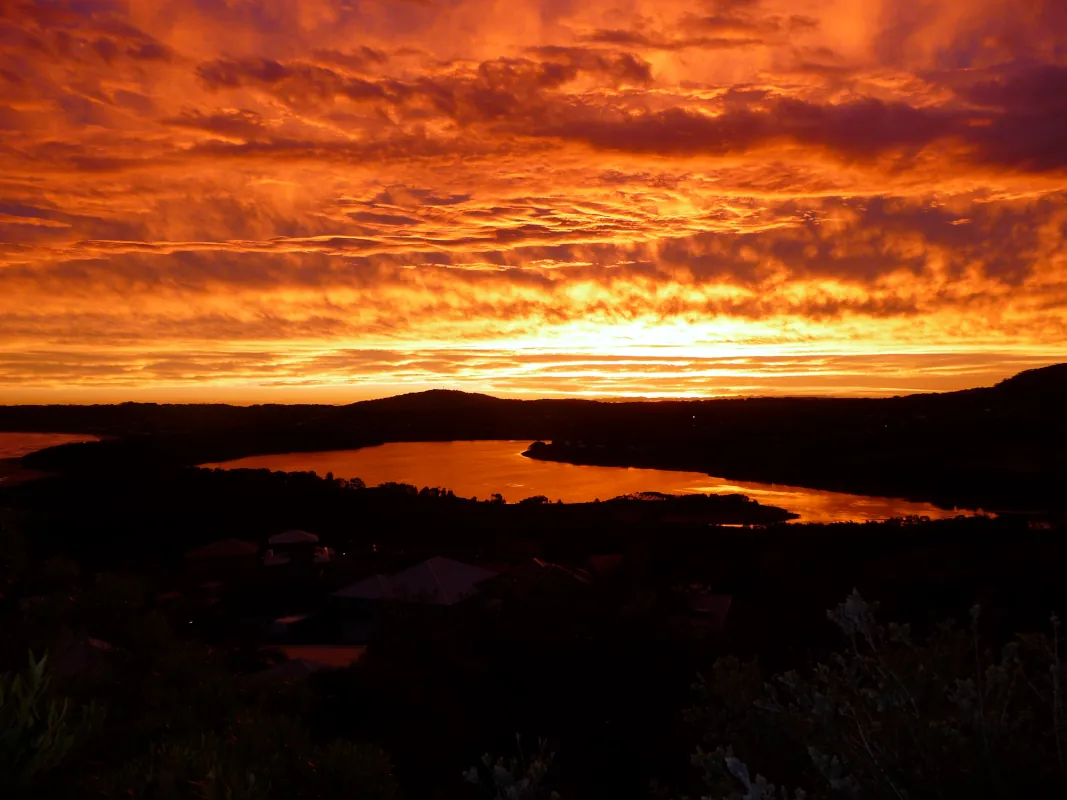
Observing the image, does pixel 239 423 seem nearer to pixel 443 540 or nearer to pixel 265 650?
pixel 443 540

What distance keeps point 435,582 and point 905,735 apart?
18537mm

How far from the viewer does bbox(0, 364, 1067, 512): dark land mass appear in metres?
59.8

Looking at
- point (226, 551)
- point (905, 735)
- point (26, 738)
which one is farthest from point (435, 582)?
point (905, 735)

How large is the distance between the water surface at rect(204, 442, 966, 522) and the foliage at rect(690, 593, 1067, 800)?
49.0m

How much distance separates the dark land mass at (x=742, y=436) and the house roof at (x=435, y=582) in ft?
144

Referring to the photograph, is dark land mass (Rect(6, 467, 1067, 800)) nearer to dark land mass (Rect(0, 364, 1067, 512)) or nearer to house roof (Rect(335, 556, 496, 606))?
house roof (Rect(335, 556, 496, 606))

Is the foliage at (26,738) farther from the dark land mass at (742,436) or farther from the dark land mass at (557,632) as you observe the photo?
the dark land mass at (742,436)

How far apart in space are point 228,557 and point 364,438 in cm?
7217

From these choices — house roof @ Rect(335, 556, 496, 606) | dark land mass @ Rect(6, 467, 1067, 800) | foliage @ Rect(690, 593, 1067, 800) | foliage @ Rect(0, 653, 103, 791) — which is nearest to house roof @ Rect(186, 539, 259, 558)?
dark land mass @ Rect(6, 467, 1067, 800)

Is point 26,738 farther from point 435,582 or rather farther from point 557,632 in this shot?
point 435,582

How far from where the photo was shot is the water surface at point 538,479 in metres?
56.1

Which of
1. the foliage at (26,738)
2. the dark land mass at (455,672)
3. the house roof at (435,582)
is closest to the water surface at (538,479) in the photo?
the dark land mass at (455,672)

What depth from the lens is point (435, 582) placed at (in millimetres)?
20516

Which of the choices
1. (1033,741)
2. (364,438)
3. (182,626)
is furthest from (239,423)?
(1033,741)
